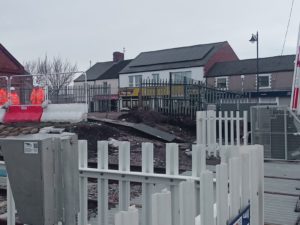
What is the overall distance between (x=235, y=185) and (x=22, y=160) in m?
1.61

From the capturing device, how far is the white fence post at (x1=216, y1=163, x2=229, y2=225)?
258cm

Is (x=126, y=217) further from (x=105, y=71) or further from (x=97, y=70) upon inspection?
(x=97, y=70)

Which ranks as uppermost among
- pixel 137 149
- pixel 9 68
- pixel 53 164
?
pixel 9 68

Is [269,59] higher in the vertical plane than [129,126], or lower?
higher

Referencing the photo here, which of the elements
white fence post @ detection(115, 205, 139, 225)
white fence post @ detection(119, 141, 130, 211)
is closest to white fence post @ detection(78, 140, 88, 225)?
white fence post @ detection(119, 141, 130, 211)

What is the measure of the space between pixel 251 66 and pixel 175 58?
9.94 m

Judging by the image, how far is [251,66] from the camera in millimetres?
43031

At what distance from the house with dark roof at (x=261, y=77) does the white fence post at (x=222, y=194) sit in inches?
1445

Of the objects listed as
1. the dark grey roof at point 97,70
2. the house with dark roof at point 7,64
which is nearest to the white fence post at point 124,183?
the house with dark roof at point 7,64

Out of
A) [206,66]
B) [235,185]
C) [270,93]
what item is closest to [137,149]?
[235,185]

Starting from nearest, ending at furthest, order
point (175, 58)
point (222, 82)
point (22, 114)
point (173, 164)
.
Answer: point (173, 164) < point (22, 114) < point (222, 82) < point (175, 58)

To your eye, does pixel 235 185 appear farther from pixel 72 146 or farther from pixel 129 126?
pixel 129 126

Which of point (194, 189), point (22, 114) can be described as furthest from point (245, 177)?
point (22, 114)

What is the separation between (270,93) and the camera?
38.9m
